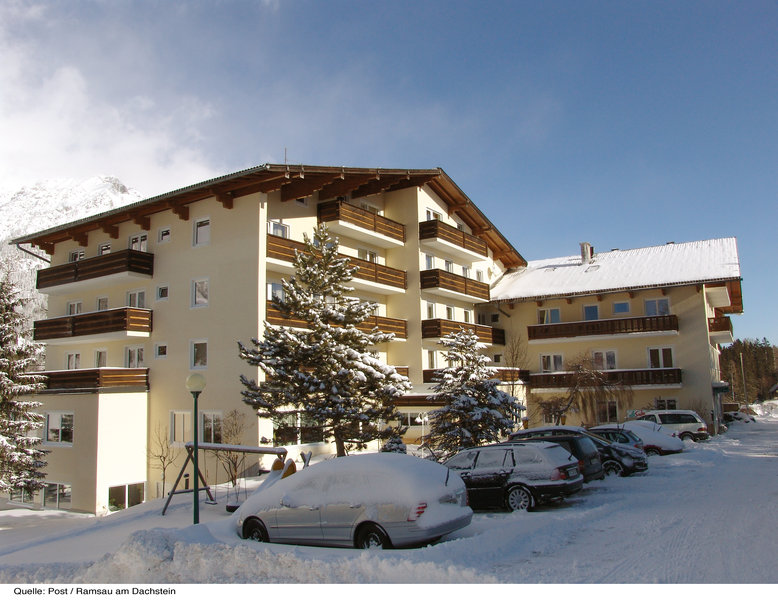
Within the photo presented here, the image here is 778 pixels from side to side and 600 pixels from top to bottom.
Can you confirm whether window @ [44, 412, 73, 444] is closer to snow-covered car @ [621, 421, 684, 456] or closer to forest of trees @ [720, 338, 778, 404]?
snow-covered car @ [621, 421, 684, 456]

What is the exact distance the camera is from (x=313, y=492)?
10938 mm

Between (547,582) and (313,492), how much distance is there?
15.0 ft

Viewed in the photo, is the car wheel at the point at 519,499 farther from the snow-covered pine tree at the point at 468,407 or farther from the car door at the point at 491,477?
the snow-covered pine tree at the point at 468,407

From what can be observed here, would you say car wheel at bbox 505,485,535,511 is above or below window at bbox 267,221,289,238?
below

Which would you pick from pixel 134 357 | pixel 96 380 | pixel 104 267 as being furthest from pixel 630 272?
pixel 96 380

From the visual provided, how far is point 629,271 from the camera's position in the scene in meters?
38.7

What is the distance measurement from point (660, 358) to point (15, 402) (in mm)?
32309

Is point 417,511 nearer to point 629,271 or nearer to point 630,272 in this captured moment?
point 630,272

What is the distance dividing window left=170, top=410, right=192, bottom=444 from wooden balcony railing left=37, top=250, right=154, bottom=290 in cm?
672

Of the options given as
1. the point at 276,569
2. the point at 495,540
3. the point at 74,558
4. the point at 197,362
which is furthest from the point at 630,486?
the point at 197,362

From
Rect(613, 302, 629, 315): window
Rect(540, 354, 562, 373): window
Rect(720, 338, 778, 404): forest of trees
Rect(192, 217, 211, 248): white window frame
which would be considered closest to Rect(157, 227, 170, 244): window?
Rect(192, 217, 211, 248): white window frame

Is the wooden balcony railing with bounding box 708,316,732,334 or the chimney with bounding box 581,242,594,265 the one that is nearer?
the wooden balcony railing with bounding box 708,316,732,334

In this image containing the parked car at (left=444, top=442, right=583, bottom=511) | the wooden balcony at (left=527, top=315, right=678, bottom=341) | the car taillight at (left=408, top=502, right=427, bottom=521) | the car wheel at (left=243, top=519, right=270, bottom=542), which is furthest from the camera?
the wooden balcony at (left=527, top=315, right=678, bottom=341)

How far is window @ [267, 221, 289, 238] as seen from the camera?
89.9 ft
